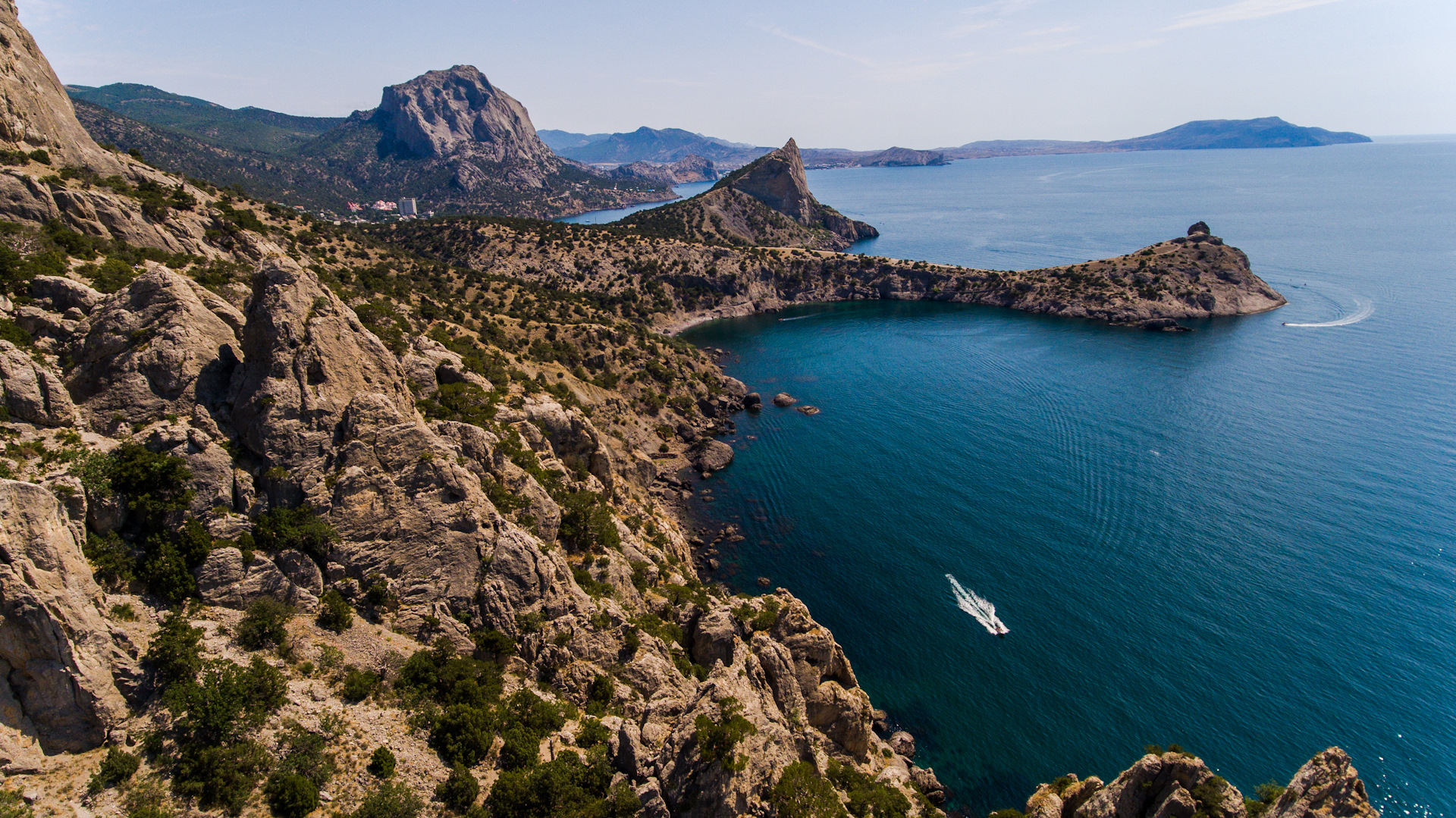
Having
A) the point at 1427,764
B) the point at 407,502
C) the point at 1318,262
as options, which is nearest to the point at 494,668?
the point at 407,502

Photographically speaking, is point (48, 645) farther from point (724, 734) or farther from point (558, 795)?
point (724, 734)

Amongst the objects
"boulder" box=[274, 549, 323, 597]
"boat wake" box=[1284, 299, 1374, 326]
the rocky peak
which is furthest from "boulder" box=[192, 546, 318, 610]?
"boat wake" box=[1284, 299, 1374, 326]

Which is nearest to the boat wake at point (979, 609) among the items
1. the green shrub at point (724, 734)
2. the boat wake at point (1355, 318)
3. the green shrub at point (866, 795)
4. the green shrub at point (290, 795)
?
the green shrub at point (866, 795)

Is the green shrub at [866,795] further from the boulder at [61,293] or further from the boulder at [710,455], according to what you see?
the boulder at [710,455]

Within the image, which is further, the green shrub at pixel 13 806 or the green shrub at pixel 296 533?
the green shrub at pixel 296 533

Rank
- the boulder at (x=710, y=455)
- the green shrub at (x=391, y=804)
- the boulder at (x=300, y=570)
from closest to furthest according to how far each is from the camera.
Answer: the green shrub at (x=391, y=804), the boulder at (x=300, y=570), the boulder at (x=710, y=455)

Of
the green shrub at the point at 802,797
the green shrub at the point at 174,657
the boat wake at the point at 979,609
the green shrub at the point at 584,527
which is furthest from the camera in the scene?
the boat wake at the point at 979,609

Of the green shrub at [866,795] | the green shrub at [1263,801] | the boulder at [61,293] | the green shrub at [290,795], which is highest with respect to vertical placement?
the boulder at [61,293]
